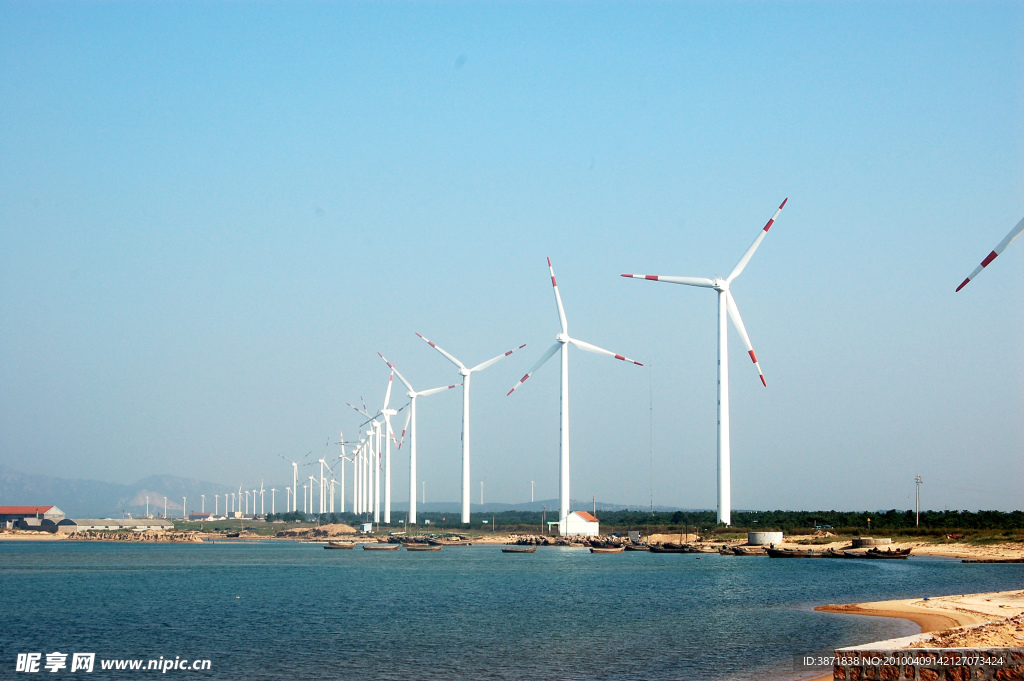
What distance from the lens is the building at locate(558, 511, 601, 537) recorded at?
497ft

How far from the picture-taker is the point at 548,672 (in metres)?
34.0

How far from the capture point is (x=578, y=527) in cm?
15388

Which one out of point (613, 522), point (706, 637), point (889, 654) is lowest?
point (613, 522)

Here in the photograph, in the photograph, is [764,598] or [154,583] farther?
[154,583]

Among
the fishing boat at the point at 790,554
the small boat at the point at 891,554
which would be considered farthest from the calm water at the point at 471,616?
the fishing boat at the point at 790,554

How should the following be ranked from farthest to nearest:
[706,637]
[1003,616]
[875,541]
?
[875,541] → [706,637] → [1003,616]

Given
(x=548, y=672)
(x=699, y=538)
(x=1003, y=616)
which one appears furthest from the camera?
(x=699, y=538)

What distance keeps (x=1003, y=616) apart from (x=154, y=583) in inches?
2635

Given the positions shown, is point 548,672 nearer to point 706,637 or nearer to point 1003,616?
point 706,637

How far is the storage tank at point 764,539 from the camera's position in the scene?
394ft

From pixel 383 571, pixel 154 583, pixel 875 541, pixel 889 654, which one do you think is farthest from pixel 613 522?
pixel 889 654

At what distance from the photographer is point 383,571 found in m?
93.6

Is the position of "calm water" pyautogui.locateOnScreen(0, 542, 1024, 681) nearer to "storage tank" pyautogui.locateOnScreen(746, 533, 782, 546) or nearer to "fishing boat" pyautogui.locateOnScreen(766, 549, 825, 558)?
"fishing boat" pyautogui.locateOnScreen(766, 549, 825, 558)

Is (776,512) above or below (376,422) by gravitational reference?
below
